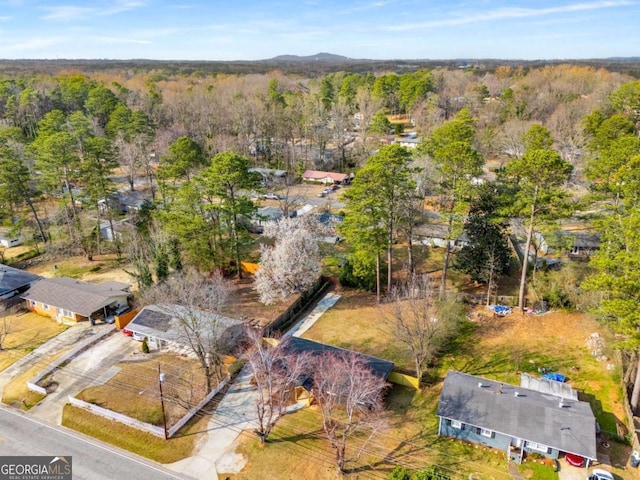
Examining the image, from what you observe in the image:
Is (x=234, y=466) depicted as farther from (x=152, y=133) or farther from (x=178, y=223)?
(x=152, y=133)

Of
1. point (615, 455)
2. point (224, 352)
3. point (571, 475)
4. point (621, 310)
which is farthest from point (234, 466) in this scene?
point (621, 310)

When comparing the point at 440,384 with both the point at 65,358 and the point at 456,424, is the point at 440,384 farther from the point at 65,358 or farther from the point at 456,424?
the point at 65,358

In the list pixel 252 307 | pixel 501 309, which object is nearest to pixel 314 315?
pixel 252 307

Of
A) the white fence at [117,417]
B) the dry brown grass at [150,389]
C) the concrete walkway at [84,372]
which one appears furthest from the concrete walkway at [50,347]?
the white fence at [117,417]

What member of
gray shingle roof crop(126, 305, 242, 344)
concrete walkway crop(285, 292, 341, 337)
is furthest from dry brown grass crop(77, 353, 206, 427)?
concrete walkway crop(285, 292, 341, 337)

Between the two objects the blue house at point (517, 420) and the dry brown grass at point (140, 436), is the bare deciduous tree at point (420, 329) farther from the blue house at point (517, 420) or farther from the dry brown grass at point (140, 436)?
the dry brown grass at point (140, 436)

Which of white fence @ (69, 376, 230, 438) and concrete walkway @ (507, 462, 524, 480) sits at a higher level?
white fence @ (69, 376, 230, 438)

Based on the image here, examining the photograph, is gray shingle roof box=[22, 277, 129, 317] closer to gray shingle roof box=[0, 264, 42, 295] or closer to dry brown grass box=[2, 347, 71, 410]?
gray shingle roof box=[0, 264, 42, 295]
